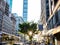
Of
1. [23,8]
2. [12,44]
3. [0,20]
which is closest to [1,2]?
[0,20]

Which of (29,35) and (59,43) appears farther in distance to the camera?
(29,35)

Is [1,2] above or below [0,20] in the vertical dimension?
above

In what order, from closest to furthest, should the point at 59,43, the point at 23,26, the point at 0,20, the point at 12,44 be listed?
the point at 59,43
the point at 12,44
the point at 23,26
the point at 0,20

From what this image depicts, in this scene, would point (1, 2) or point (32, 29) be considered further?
point (1, 2)

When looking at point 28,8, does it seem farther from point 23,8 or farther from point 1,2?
point 1,2

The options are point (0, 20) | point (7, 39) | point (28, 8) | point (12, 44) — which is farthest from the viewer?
point (28, 8)

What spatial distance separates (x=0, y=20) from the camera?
88250 millimetres

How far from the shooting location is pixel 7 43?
1973 centimetres

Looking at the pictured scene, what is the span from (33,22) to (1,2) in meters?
58.0

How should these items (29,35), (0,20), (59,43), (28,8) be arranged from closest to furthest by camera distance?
1. (59,43)
2. (29,35)
3. (0,20)
4. (28,8)

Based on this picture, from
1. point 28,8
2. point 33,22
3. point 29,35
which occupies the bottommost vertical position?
point 29,35

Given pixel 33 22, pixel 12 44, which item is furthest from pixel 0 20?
pixel 12 44

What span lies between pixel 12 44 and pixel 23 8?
126192mm

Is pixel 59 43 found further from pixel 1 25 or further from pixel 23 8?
pixel 23 8
